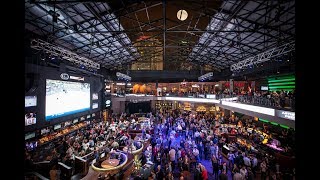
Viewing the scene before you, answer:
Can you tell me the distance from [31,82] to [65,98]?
3.93 m

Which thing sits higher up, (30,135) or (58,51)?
(58,51)

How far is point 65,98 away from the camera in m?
14.1

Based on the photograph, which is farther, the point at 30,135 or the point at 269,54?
the point at 269,54

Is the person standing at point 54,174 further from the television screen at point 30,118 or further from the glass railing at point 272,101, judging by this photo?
the glass railing at point 272,101

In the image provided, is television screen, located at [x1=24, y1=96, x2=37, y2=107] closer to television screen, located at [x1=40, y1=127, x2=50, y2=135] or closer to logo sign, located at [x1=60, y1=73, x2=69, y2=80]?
television screen, located at [x1=40, y1=127, x2=50, y2=135]

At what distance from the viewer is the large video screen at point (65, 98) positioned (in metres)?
12.4

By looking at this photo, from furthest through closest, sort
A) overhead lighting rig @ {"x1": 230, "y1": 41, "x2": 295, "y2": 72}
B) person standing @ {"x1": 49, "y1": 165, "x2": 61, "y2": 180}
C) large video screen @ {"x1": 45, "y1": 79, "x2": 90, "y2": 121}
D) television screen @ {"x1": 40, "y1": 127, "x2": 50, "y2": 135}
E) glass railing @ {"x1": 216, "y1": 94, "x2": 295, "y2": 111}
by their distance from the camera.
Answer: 1. large video screen @ {"x1": 45, "y1": 79, "x2": 90, "y2": 121}
2. television screen @ {"x1": 40, "y1": 127, "x2": 50, "y2": 135}
3. overhead lighting rig @ {"x1": 230, "y1": 41, "x2": 295, "y2": 72}
4. glass railing @ {"x1": 216, "y1": 94, "x2": 295, "y2": 111}
5. person standing @ {"x1": 49, "y1": 165, "x2": 61, "y2": 180}

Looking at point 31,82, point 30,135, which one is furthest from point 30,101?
point 30,135

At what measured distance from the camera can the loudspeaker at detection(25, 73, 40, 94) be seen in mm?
10163

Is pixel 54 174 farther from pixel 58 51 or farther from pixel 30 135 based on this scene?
pixel 58 51

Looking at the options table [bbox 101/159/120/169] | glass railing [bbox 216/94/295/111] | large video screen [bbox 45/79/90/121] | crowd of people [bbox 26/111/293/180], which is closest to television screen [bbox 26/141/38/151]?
crowd of people [bbox 26/111/293/180]

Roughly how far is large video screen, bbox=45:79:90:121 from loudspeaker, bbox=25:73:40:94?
1.52 m

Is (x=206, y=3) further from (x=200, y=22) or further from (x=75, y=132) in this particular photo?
(x=75, y=132)

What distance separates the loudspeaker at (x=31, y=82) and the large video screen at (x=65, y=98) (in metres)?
1.52
